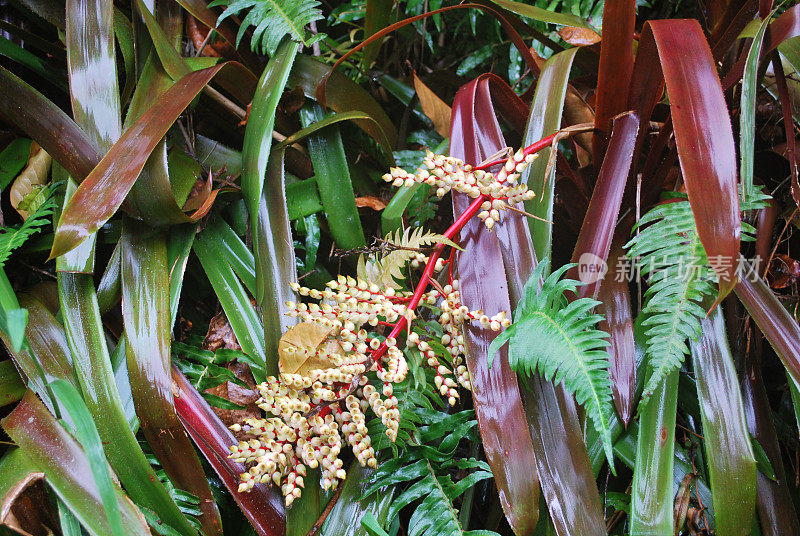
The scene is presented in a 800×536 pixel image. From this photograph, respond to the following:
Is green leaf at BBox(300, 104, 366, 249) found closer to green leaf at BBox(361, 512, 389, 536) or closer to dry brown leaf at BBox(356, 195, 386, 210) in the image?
dry brown leaf at BBox(356, 195, 386, 210)

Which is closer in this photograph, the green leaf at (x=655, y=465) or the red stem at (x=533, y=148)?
the green leaf at (x=655, y=465)

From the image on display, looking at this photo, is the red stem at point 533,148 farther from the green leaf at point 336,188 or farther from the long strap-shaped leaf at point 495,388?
the green leaf at point 336,188

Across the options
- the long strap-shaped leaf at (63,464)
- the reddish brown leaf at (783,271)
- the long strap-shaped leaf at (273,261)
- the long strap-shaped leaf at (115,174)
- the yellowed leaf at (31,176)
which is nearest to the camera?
the long strap-shaped leaf at (63,464)

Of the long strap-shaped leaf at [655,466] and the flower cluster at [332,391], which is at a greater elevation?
the flower cluster at [332,391]

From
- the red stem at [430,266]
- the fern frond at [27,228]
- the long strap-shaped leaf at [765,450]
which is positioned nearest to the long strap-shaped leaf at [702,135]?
the red stem at [430,266]

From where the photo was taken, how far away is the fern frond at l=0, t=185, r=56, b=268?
37.6 inches

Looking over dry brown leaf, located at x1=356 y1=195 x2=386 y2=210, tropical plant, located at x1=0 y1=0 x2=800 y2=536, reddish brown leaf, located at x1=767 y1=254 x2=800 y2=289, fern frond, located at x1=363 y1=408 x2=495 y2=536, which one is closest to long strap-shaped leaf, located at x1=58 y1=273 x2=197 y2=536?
tropical plant, located at x1=0 y1=0 x2=800 y2=536

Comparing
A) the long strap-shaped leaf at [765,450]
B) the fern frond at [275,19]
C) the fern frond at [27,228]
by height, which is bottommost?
the long strap-shaped leaf at [765,450]

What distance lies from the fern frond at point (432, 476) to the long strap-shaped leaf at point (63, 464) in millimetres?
357

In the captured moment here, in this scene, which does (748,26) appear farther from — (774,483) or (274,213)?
(274,213)

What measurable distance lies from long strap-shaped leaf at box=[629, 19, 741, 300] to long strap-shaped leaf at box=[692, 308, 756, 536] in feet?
0.73

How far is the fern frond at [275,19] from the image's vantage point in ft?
3.78

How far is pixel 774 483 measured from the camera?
0.89m

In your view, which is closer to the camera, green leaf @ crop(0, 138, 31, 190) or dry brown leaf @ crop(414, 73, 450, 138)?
green leaf @ crop(0, 138, 31, 190)
